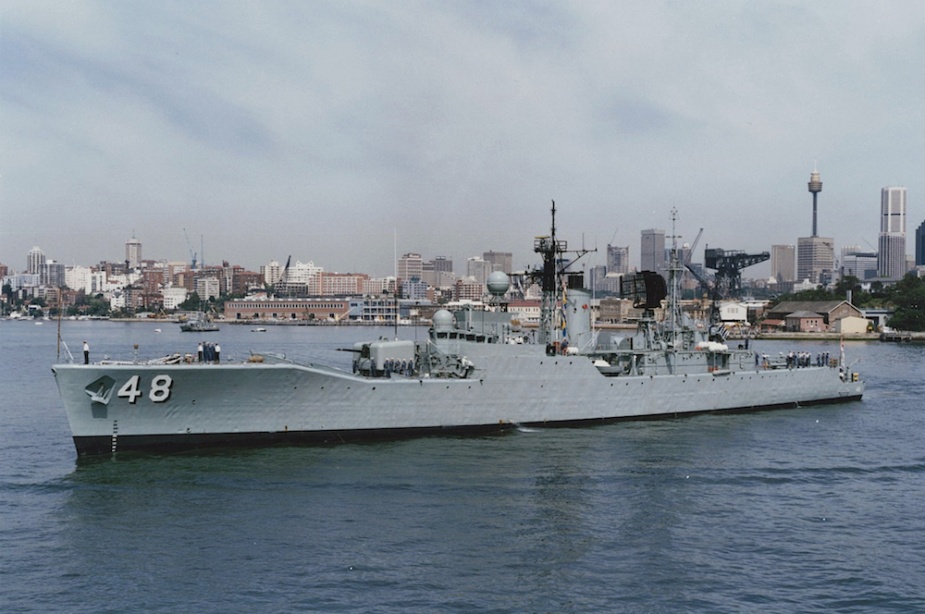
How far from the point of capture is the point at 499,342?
29.2 m

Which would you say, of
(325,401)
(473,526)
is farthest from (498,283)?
(473,526)

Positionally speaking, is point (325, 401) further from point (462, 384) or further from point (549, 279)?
point (549, 279)

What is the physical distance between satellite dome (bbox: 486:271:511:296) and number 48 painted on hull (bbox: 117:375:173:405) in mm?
12307

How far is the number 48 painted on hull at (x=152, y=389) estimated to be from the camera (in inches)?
926

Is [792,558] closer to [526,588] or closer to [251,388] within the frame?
[526,588]

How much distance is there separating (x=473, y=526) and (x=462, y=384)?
964 cm

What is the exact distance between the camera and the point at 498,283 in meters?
30.9

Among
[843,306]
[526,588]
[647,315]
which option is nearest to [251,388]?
[526,588]

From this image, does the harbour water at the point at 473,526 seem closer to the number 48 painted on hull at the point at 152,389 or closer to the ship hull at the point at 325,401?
the ship hull at the point at 325,401

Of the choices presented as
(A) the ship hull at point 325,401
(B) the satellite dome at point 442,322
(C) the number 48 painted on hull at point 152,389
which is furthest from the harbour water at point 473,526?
(B) the satellite dome at point 442,322

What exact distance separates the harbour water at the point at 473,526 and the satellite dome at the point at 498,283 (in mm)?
5660

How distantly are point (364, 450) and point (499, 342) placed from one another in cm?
669

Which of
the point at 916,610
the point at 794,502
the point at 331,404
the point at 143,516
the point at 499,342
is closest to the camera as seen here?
the point at 916,610

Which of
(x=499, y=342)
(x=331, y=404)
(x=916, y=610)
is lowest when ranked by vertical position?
(x=916, y=610)
